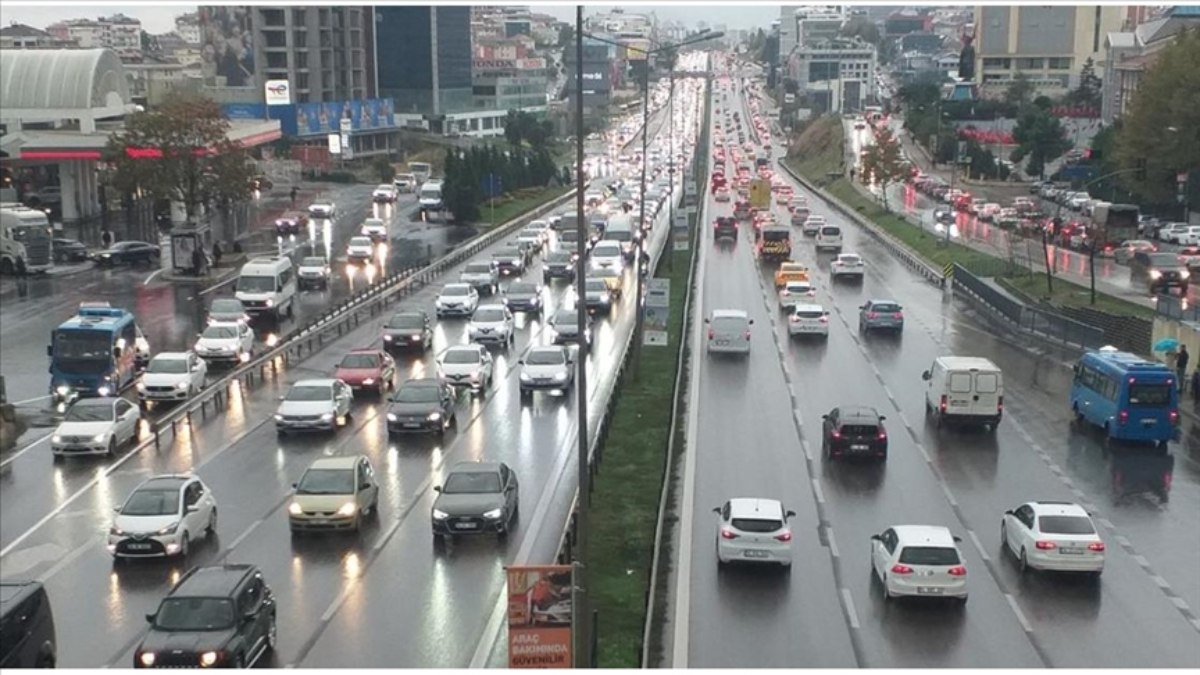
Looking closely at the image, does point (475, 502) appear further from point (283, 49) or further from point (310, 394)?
point (283, 49)

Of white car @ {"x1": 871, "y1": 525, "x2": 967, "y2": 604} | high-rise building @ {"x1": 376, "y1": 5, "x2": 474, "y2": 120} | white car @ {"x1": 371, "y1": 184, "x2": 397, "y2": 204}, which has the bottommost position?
white car @ {"x1": 371, "y1": 184, "x2": 397, "y2": 204}

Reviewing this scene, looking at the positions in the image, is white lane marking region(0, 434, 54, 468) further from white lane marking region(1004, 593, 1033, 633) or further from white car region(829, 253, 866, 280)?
white car region(829, 253, 866, 280)

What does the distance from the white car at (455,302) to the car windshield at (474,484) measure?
28429 millimetres

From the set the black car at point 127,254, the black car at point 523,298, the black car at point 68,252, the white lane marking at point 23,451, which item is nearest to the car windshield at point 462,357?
the white lane marking at point 23,451

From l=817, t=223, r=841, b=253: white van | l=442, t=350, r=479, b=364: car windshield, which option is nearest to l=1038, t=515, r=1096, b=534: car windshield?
l=442, t=350, r=479, b=364: car windshield

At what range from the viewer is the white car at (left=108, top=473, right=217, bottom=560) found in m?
24.6

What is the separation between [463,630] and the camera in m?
21.0

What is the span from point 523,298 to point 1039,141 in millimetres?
79390

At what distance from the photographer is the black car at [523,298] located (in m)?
55.7

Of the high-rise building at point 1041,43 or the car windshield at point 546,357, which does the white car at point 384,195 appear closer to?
the car windshield at point 546,357

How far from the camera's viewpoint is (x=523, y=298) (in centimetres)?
5588

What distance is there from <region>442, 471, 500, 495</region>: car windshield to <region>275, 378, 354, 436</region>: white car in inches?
361

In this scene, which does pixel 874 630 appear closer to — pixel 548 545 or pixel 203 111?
pixel 548 545

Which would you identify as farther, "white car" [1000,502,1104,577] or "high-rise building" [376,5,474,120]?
"high-rise building" [376,5,474,120]
